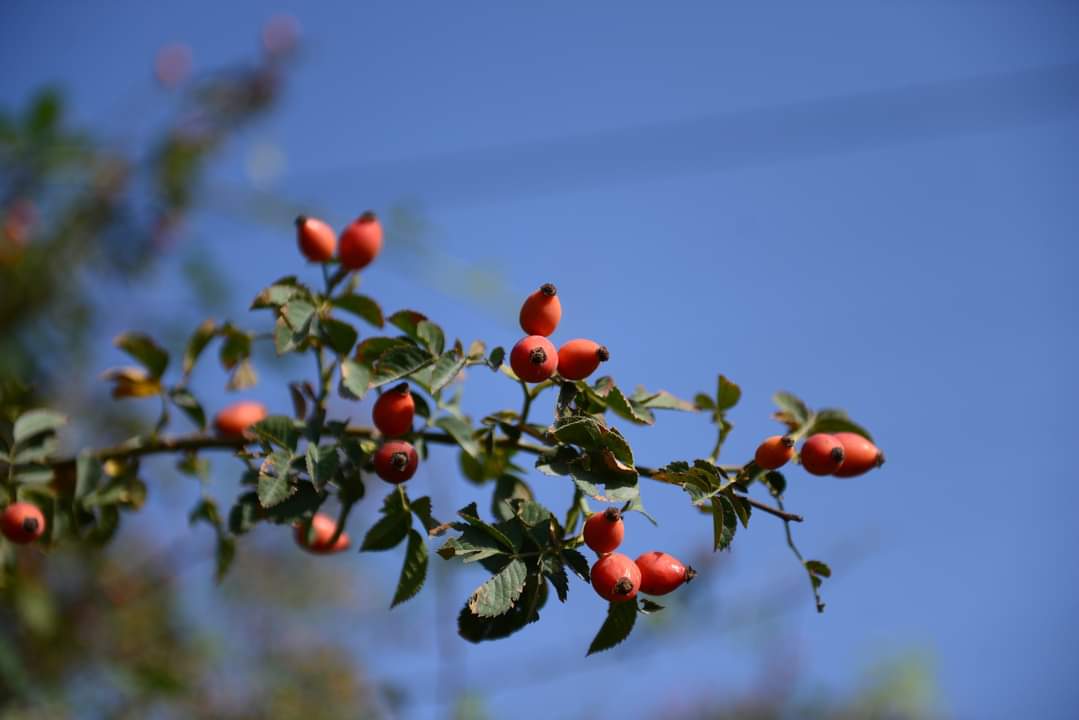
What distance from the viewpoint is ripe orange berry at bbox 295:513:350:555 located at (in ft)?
4.95

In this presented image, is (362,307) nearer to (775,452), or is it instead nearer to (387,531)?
(387,531)

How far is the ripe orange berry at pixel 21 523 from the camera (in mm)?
1392

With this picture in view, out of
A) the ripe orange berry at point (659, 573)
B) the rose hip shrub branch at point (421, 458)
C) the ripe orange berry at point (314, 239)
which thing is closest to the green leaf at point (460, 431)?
the rose hip shrub branch at point (421, 458)

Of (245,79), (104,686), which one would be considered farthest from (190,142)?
(104,686)

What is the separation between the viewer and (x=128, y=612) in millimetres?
4305

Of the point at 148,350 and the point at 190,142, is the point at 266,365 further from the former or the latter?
the point at 148,350

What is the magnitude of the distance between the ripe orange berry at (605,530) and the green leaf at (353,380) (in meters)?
0.44

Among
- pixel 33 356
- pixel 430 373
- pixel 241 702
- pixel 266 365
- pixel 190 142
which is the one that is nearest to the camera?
pixel 430 373

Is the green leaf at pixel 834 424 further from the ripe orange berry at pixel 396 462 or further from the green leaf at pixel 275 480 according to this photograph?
the green leaf at pixel 275 480

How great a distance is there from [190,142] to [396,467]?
460cm

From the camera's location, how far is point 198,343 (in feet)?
5.58

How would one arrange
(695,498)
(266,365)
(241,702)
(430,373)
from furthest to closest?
(241,702) → (266,365) → (430,373) → (695,498)

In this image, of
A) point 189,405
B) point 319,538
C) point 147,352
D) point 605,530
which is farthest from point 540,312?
point 147,352

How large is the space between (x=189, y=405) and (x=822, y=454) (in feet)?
3.81
